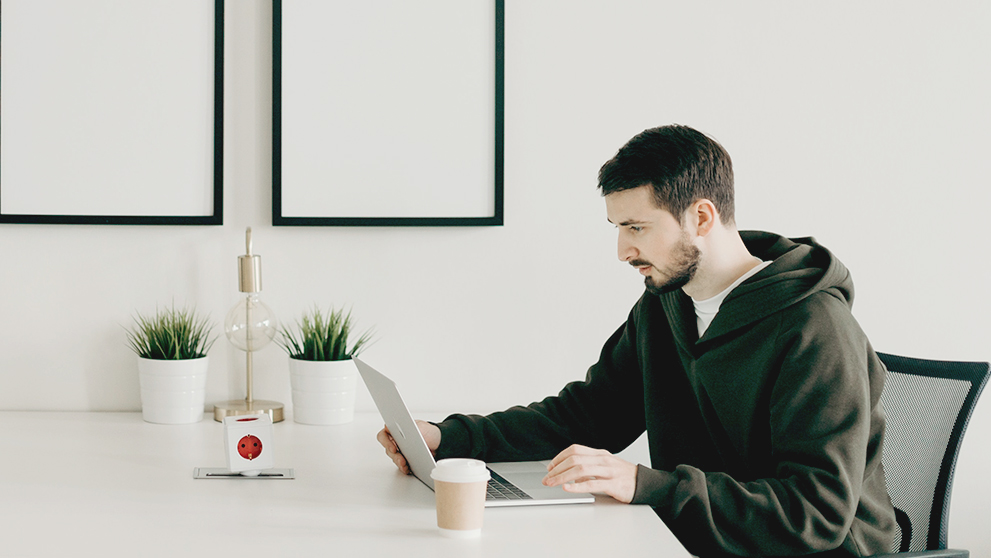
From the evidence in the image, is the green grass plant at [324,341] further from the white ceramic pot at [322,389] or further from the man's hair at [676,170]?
the man's hair at [676,170]

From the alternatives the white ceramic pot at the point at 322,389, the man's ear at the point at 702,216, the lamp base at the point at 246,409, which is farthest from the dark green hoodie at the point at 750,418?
the lamp base at the point at 246,409

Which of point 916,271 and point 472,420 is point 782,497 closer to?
point 472,420

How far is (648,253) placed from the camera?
1342mm

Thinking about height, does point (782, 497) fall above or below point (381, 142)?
below

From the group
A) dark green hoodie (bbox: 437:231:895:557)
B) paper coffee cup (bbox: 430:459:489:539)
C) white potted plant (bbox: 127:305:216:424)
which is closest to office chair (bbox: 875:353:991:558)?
dark green hoodie (bbox: 437:231:895:557)

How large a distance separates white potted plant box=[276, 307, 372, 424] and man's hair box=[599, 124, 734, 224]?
71cm

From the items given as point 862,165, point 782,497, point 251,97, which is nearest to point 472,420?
point 782,497

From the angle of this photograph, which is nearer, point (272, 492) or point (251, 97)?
point (272, 492)

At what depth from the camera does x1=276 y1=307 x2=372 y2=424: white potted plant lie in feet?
5.60

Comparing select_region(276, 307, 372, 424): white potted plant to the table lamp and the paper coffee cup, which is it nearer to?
the table lamp

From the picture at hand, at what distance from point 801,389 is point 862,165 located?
0.95 metres

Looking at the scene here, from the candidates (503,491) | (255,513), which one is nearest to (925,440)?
(503,491)

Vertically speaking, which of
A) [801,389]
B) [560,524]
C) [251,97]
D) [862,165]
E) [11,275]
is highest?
[251,97]

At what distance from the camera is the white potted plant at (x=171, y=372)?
1706mm
